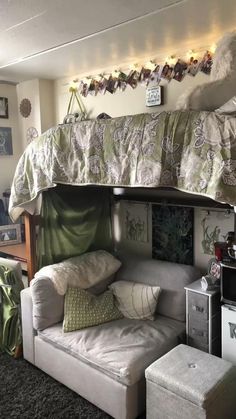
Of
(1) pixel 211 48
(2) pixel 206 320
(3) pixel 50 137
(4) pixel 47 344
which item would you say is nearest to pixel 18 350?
(4) pixel 47 344

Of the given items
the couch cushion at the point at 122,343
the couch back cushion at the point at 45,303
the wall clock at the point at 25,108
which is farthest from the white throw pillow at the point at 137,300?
the wall clock at the point at 25,108

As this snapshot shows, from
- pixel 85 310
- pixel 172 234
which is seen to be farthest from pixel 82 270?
pixel 172 234

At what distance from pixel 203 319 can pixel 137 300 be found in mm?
556

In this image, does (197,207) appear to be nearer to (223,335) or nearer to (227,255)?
(227,255)

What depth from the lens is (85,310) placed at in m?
2.65

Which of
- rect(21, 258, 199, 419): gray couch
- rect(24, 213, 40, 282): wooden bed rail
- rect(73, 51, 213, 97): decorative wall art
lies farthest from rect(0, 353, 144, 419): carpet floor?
rect(73, 51, 213, 97): decorative wall art

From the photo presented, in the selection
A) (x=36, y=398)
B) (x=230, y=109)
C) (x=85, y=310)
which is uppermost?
(x=230, y=109)

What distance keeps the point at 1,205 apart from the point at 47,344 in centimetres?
180

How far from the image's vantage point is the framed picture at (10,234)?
357 centimetres

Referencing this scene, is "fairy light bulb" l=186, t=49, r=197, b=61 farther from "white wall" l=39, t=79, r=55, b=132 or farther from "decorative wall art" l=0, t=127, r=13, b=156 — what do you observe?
"decorative wall art" l=0, t=127, r=13, b=156

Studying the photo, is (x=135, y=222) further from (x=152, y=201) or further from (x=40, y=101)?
(x=40, y=101)

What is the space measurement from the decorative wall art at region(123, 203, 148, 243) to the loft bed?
0.99 meters

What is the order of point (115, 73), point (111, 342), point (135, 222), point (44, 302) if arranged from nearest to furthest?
point (111, 342), point (44, 302), point (115, 73), point (135, 222)

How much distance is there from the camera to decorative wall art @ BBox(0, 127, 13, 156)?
3.87 meters
